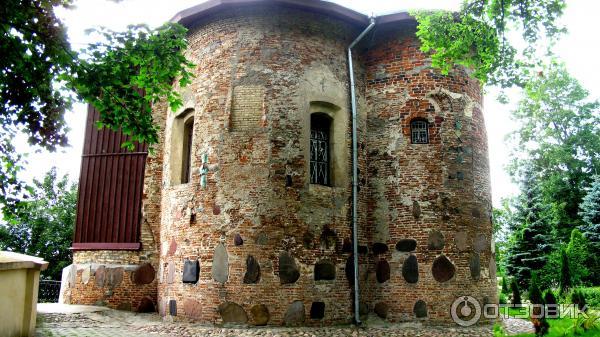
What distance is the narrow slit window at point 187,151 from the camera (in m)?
12.1

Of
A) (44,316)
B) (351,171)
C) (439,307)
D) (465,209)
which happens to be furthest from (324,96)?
(44,316)

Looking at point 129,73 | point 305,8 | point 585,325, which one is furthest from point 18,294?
point 585,325

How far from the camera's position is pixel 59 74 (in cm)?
708

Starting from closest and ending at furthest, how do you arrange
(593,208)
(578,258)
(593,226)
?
1. (578,258)
2. (593,226)
3. (593,208)

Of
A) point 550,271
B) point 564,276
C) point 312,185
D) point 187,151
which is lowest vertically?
point 564,276

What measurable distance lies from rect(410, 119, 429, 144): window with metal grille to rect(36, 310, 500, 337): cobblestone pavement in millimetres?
4167

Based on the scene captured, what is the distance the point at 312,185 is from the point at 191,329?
381cm

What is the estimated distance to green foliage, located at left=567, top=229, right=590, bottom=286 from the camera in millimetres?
21480

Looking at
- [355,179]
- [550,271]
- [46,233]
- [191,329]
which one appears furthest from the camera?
[46,233]

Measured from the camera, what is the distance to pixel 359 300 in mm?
10922

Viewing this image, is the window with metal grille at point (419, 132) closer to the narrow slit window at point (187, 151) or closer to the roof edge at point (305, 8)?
the roof edge at point (305, 8)

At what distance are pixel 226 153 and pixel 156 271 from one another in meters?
4.21

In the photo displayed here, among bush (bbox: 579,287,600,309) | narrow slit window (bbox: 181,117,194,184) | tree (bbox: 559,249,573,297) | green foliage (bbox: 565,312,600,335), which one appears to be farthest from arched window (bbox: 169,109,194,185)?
tree (bbox: 559,249,573,297)

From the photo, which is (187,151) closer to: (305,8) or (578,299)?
(305,8)
